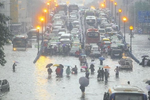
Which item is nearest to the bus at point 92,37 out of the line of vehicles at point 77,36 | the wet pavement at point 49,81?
the line of vehicles at point 77,36

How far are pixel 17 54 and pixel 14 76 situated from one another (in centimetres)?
1730

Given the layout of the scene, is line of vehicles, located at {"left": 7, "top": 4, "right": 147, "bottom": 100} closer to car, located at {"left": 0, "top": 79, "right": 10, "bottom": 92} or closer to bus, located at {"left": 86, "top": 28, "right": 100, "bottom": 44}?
bus, located at {"left": 86, "top": 28, "right": 100, "bottom": 44}

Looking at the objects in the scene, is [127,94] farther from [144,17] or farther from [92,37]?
[144,17]

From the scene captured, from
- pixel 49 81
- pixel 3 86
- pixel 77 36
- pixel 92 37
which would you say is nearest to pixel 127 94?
pixel 3 86

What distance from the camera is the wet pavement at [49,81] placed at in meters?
34.0

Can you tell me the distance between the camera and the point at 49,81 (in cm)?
4122

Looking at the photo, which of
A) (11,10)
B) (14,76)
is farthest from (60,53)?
(11,10)

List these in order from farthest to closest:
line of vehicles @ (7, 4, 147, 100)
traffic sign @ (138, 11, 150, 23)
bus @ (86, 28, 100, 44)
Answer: traffic sign @ (138, 11, 150, 23)
bus @ (86, 28, 100, 44)
line of vehicles @ (7, 4, 147, 100)

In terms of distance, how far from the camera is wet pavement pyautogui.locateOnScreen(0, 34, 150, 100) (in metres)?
34.0

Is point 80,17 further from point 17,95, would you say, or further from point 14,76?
point 17,95

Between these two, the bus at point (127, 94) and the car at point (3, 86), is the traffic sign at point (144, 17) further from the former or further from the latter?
the bus at point (127, 94)

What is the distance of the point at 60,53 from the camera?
6112 cm

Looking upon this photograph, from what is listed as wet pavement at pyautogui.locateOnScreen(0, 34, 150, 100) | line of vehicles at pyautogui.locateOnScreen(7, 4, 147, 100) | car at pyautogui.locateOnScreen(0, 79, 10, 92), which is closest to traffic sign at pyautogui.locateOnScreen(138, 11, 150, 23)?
line of vehicles at pyautogui.locateOnScreen(7, 4, 147, 100)

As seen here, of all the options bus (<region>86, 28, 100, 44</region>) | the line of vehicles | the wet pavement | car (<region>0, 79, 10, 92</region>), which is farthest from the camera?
bus (<region>86, 28, 100, 44</region>)
